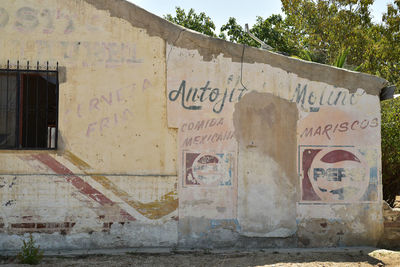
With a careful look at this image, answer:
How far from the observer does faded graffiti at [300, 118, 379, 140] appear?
673 cm

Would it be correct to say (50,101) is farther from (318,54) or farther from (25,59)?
(318,54)

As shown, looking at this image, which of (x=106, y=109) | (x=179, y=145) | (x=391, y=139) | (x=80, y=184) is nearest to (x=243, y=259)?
(x=179, y=145)

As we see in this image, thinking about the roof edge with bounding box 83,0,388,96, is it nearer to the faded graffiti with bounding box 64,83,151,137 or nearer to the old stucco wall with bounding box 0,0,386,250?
the old stucco wall with bounding box 0,0,386,250

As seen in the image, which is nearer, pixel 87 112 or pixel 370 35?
pixel 87 112

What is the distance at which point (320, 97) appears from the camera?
6.77 m

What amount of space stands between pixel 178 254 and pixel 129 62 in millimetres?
3011

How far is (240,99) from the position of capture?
667cm

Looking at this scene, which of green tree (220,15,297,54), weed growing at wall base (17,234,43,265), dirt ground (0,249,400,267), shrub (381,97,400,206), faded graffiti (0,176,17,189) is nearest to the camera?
weed growing at wall base (17,234,43,265)

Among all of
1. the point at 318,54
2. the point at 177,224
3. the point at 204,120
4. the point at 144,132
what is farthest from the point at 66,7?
the point at 318,54

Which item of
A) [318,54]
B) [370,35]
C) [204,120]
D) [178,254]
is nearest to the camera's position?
[178,254]

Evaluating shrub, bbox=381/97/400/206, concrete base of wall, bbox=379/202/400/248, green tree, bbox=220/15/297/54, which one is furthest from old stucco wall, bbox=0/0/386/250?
green tree, bbox=220/15/297/54

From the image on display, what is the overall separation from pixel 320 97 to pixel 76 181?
4043 millimetres

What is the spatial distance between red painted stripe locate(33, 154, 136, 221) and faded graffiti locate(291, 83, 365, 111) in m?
3.31

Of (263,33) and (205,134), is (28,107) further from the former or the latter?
(263,33)
